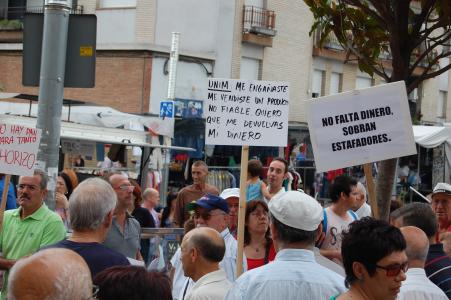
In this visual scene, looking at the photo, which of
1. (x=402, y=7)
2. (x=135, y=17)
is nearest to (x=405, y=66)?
(x=402, y=7)

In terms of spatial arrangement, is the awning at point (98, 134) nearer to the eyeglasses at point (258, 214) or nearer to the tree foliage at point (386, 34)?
the tree foliage at point (386, 34)

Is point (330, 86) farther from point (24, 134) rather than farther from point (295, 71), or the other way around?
point (24, 134)

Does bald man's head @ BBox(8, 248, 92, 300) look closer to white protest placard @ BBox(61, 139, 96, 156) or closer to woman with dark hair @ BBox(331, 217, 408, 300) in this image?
woman with dark hair @ BBox(331, 217, 408, 300)

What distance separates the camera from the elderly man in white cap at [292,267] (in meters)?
4.62

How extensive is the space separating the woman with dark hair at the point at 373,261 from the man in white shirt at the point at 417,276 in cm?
83

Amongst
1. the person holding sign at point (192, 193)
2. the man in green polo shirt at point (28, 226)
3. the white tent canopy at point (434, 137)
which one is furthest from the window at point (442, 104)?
the man in green polo shirt at point (28, 226)

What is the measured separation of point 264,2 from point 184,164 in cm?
944

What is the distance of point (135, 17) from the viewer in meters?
29.9

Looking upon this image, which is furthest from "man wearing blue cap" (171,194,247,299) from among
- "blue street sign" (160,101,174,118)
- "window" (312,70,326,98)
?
"window" (312,70,326,98)

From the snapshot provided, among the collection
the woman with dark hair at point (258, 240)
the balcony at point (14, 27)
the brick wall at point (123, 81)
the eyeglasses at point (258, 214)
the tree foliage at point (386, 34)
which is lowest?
the woman with dark hair at point (258, 240)

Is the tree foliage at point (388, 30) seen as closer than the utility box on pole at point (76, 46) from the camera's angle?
Yes

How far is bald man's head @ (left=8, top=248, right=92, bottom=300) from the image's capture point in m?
2.88

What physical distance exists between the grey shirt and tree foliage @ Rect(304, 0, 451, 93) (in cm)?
237

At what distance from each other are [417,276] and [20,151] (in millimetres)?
3591
